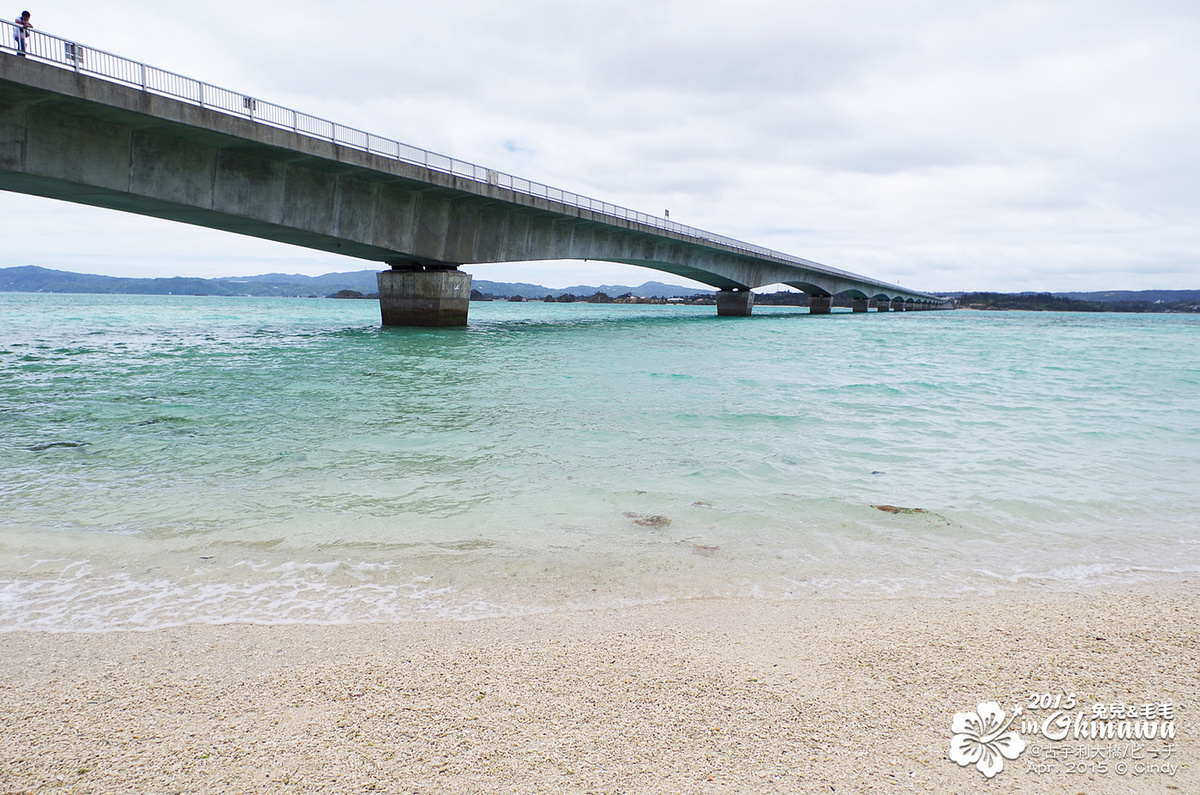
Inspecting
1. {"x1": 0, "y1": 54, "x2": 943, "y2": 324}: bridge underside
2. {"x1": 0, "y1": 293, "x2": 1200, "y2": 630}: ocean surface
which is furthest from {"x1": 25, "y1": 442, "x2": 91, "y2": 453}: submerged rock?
{"x1": 0, "y1": 54, "x2": 943, "y2": 324}: bridge underside

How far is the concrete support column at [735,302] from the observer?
72938 mm

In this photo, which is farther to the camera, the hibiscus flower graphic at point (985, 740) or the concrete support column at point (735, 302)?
the concrete support column at point (735, 302)

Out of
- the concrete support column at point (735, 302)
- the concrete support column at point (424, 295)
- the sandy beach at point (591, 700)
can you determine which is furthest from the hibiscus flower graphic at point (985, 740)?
the concrete support column at point (735, 302)

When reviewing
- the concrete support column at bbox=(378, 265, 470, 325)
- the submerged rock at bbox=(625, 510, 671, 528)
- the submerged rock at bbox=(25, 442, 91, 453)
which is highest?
the concrete support column at bbox=(378, 265, 470, 325)

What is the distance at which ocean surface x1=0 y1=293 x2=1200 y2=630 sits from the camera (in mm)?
4723

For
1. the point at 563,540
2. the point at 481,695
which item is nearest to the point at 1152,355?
the point at 563,540

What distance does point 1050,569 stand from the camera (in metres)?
5.25

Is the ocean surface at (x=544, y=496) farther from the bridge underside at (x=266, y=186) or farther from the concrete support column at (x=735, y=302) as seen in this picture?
the concrete support column at (x=735, y=302)

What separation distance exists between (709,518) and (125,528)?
5489mm

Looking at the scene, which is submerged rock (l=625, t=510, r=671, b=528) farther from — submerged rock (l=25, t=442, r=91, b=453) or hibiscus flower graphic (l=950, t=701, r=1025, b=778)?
submerged rock (l=25, t=442, r=91, b=453)

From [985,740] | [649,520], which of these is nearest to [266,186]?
[649,520]

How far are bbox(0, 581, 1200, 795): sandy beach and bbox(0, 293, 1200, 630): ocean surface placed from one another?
582 mm

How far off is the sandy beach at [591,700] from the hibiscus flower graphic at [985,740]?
0.05m

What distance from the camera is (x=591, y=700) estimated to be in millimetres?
2959
